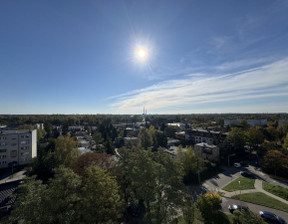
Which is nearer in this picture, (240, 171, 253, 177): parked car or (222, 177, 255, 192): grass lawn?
(222, 177, 255, 192): grass lawn

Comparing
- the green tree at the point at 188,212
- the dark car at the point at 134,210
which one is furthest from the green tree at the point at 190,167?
the green tree at the point at 188,212

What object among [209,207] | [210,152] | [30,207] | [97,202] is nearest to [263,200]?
[209,207]

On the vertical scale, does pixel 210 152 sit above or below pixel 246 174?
above

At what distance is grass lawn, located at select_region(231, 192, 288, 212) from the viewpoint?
16.1m

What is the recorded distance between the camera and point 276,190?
19375 mm

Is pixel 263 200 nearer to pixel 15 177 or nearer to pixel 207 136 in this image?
pixel 207 136

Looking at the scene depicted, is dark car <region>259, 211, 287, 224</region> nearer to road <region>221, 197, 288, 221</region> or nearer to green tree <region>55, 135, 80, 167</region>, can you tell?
road <region>221, 197, 288, 221</region>

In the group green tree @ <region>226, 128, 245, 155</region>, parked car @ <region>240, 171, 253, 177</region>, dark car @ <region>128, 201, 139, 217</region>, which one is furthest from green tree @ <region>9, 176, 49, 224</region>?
green tree @ <region>226, 128, 245, 155</region>

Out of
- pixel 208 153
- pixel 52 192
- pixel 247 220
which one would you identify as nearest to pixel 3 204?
pixel 52 192

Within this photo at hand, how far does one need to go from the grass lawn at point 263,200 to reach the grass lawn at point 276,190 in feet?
5.48

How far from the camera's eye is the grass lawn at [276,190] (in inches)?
720

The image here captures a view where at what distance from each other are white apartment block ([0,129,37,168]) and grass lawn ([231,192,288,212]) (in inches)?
1624

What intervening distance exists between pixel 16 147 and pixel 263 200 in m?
45.5

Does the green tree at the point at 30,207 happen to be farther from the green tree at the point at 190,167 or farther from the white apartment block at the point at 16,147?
the white apartment block at the point at 16,147
